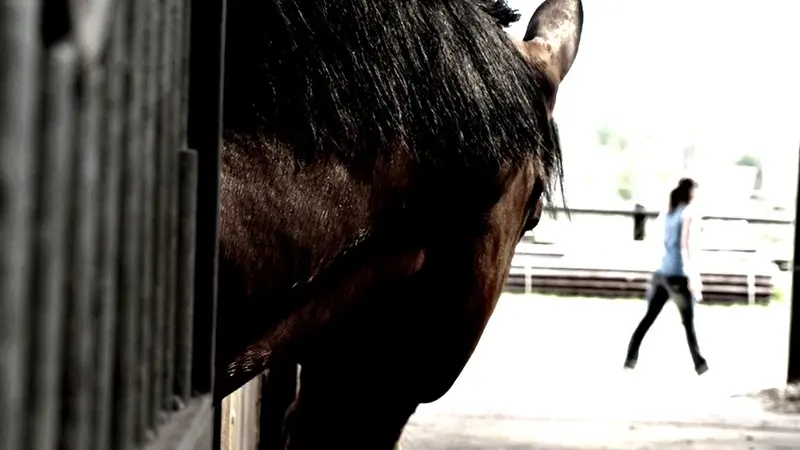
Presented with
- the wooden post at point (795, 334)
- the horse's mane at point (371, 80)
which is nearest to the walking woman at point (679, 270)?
the wooden post at point (795, 334)

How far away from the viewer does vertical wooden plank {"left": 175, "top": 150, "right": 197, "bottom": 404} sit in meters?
0.68

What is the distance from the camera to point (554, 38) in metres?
1.58

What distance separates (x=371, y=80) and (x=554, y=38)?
0.69 meters

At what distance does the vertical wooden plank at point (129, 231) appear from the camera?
56cm

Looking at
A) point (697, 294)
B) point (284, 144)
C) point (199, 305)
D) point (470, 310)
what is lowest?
point (697, 294)

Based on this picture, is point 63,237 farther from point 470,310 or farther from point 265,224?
point 470,310

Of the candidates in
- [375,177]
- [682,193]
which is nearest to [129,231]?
[375,177]

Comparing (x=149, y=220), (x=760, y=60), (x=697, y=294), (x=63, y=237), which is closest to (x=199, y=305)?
(x=149, y=220)

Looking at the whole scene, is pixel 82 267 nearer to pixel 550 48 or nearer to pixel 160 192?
pixel 160 192

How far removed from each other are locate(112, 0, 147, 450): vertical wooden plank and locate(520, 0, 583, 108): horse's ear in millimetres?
884

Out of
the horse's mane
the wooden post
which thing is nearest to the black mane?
the horse's mane

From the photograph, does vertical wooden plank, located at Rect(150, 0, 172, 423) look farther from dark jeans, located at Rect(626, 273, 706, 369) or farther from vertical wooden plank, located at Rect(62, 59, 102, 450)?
dark jeans, located at Rect(626, 273, 706, 369)

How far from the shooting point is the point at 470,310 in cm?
149

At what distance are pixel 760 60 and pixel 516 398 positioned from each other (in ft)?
25.1
